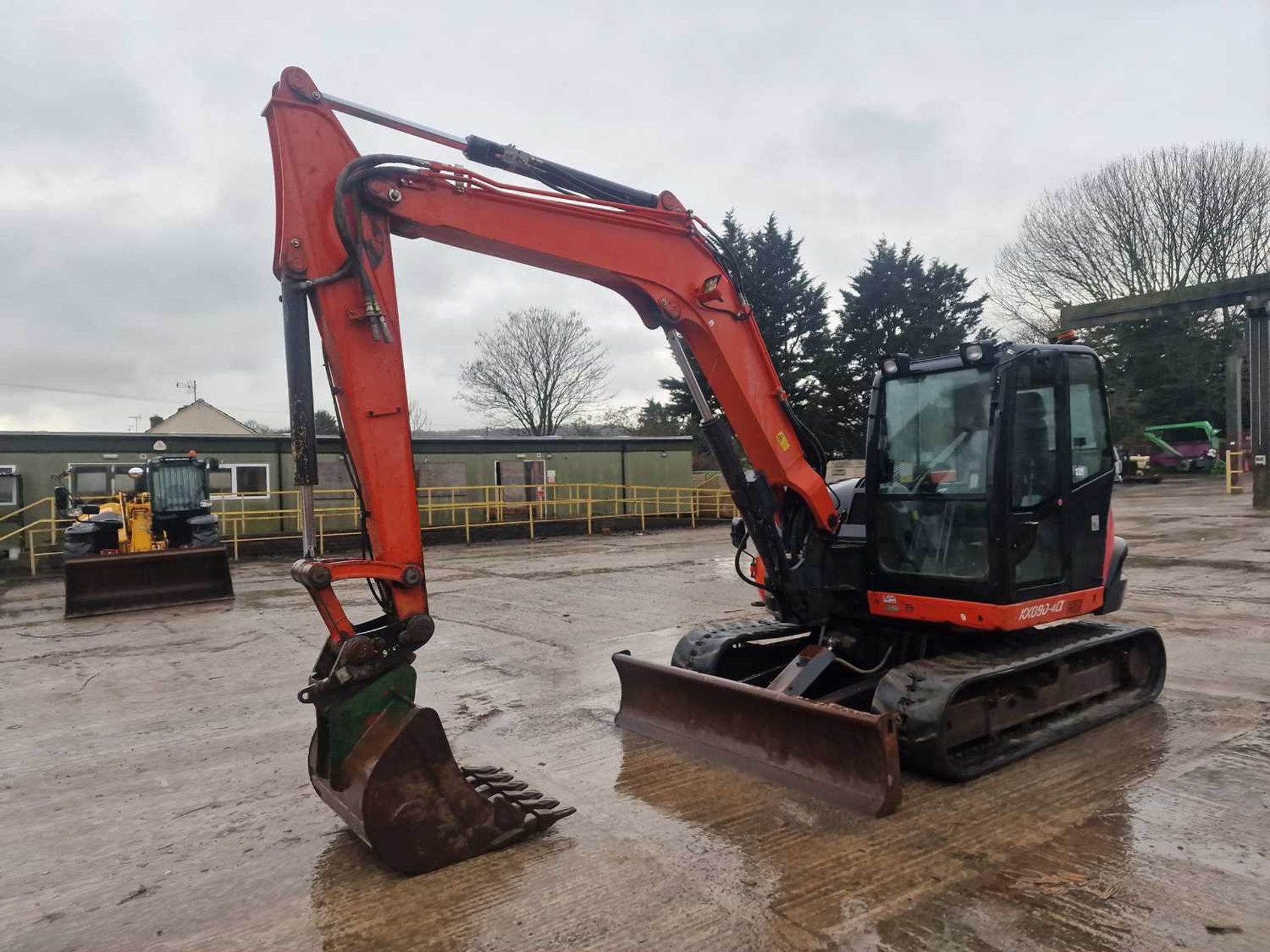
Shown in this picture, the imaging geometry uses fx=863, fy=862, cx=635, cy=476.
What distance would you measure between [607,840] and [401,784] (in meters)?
0.98

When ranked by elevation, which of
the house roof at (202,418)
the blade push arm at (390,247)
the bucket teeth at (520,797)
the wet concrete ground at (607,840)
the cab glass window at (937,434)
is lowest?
the wet concrete ground at (607,840)

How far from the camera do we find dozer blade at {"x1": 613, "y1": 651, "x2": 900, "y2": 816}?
4.04 meters

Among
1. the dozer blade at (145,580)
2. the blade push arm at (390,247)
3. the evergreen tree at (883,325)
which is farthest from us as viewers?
the evergreen tree at (883,325)

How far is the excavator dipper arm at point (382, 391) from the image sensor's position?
12.0 ft

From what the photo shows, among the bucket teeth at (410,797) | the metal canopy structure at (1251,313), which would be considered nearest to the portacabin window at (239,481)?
the bucket teeth at (410,797)

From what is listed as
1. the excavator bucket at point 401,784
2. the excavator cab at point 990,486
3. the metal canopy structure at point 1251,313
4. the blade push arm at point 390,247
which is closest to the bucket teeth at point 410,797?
the excavator bucket at point 401,784

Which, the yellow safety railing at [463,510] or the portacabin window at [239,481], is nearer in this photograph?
the yellow safety railing at [463,510]

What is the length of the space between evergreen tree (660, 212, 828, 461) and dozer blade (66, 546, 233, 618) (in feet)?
69.9

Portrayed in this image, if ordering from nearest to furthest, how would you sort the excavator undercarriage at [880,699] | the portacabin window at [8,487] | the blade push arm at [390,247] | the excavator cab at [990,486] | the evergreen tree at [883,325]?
the blade push arm at [390,247] → the excavator undercarriage at [880,699] → the excavator cab at [990,486] → the portacabin window at [8,487] → the evergreen tree at [883,325]

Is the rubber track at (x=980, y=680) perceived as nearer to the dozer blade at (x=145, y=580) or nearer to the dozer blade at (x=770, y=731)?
the dozer blade at (x=770, y=731)

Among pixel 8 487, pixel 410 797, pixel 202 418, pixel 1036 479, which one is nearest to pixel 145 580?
pixel 8 487

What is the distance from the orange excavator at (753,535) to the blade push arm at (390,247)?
1cm

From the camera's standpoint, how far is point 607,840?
12.9 feet

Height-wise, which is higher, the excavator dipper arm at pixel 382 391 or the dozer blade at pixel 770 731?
the excavator dipper arm at pixel 382 391
